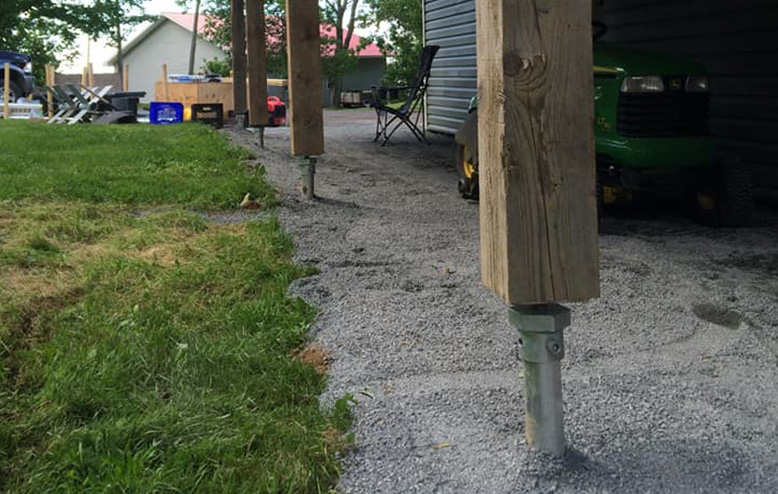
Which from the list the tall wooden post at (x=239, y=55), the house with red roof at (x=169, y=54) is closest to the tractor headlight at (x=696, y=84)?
the tall wooden post at (x=239, y=55)

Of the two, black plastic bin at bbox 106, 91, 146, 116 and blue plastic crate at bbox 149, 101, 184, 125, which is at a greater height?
black plastic bin at bbox 106, 91, 146, 116

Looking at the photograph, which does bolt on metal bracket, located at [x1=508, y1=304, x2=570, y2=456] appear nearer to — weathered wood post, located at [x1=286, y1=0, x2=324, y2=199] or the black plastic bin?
weathered wood post, located at [x1=286, y1=0, x2=324, y2=199]

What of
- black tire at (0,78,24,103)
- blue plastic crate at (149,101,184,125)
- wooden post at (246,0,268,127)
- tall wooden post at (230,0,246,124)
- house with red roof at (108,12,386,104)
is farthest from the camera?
house with red roof at (108,12,386,104)

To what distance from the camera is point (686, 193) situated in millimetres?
5625

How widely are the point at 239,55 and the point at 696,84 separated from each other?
1142 cm

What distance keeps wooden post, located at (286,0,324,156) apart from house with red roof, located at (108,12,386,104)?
42.3 meters

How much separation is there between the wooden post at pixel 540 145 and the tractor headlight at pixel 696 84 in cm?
375

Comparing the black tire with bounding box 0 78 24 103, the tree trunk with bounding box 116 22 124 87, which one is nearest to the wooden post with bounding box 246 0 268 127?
the black tire with bounding box 0 78 24 103

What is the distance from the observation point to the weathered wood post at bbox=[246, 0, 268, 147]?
11.7 metres

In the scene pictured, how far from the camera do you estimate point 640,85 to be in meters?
5.31

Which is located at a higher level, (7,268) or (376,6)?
(376,6)

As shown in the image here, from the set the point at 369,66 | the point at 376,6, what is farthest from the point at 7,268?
the point at 369,66

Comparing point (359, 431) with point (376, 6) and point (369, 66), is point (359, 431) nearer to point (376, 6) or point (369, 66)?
point (376, 6)

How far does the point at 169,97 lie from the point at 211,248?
16218 mm
